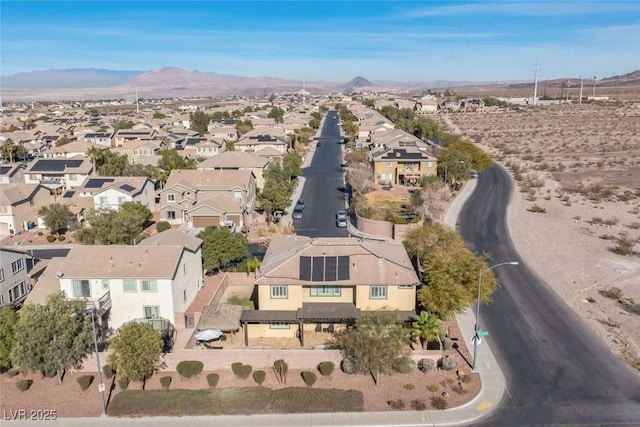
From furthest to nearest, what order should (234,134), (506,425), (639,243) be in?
(234,134)
(639,243)
(506,425)

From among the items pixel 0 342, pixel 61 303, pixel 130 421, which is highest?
pixel 61 303

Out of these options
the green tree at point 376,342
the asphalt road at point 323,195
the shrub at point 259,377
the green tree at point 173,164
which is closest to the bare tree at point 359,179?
the asphalt road at point 323,195

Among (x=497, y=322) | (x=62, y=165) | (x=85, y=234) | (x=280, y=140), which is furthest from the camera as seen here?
(x=280, y=140)

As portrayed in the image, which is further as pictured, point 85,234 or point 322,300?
point 85,234

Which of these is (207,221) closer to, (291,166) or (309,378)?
(291,166)

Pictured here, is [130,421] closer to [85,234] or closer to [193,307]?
[193,307]

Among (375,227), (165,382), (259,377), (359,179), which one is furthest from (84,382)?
(359,179)

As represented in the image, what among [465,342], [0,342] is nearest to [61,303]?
[0,342]
